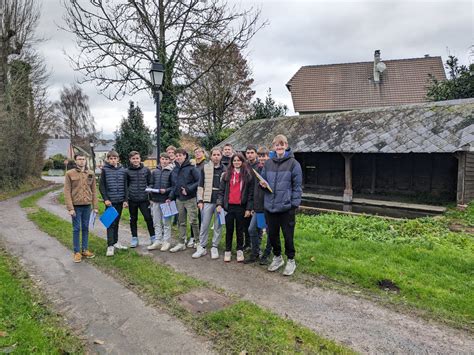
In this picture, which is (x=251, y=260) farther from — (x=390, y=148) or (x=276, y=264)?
(x=390, y=148)

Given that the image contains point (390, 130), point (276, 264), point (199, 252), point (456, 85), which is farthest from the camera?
point (456, 85)

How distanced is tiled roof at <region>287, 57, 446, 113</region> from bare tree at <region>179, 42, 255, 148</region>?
4442 mm

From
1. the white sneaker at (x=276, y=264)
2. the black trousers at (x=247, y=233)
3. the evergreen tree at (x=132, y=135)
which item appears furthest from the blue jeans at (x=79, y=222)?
the evergreen tree at (x=132, y=135)

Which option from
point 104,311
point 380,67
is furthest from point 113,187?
point 380,67

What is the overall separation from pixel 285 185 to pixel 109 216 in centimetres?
327

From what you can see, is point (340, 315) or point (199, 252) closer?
point (340, 315)

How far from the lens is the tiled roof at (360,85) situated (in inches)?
1052

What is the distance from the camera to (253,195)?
534 cm

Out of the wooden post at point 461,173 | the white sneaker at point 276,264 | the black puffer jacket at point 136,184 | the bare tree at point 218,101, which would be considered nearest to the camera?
the white sneaker at point 276,264

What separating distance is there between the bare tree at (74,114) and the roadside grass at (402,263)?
5419 centimetres

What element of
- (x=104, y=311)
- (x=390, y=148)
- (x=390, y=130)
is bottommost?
(x=104, y=311)

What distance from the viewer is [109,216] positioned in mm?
5938

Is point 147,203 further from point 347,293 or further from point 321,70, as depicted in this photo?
point 321,70

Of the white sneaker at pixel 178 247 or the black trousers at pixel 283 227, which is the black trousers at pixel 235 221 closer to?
the black trousers at pixel 283 227
